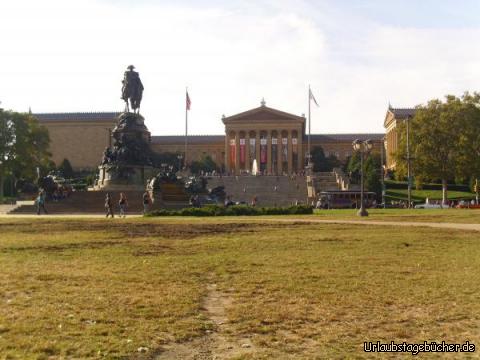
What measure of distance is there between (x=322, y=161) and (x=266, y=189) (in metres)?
72.9

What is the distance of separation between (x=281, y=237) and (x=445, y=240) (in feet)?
18.0

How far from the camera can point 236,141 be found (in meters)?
153

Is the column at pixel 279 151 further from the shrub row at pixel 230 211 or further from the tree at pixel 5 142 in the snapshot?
the shrub row at pixel 230 211

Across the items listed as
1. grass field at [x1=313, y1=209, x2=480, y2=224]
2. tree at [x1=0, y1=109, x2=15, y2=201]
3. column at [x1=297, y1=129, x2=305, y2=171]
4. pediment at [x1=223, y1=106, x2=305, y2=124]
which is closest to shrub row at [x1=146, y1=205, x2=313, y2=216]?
grass field at [x1=313, y1=209, x2=480, y2=224]

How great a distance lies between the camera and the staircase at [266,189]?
250 feet

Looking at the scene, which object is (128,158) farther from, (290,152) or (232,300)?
(290,152)

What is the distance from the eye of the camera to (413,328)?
8039 millimetres

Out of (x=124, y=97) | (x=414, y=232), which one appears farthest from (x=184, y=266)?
(x=124, y=97)

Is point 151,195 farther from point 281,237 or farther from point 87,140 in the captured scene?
point 87,140

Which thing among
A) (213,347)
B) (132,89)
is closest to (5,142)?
(132,89)

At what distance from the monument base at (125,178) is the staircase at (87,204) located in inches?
63.2

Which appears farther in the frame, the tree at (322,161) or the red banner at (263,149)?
the tree at (322,161)

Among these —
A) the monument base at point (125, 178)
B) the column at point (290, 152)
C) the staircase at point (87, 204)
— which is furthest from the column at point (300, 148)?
the staircase at point (87, 204)

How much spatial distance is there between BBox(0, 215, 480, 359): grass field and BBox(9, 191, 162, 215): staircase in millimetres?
31392
